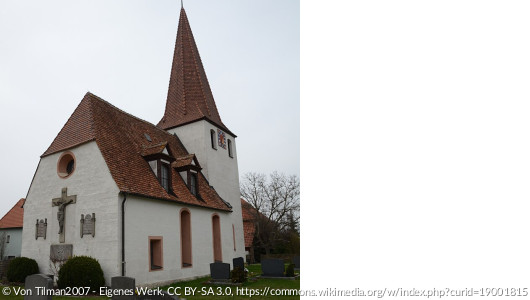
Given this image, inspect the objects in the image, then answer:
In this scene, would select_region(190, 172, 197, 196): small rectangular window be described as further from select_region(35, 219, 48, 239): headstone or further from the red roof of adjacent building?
the red roof of adjacent building

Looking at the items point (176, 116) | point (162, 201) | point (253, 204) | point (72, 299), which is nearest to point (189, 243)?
point (162, 201)

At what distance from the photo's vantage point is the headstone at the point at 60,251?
11250 millimetres

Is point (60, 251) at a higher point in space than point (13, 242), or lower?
higher

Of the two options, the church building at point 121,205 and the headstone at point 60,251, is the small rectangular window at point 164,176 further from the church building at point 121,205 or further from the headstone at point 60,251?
the headstone at point 60,251

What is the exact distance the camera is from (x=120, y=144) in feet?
43.4

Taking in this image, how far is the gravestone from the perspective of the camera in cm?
1104

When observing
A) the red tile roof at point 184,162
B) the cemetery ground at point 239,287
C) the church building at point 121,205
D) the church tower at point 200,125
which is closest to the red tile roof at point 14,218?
the church tower at point 200,125

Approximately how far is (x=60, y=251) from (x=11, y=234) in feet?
62.0

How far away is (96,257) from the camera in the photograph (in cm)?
1071

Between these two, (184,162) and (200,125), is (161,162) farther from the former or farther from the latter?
(200,125)

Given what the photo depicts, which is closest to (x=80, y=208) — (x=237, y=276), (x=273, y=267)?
(x=237, y=276)

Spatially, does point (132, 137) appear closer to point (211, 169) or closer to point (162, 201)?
point (162, 201)

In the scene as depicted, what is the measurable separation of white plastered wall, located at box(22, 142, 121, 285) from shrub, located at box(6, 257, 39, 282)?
26 centimetres

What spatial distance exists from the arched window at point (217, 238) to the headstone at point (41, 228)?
267 inches
